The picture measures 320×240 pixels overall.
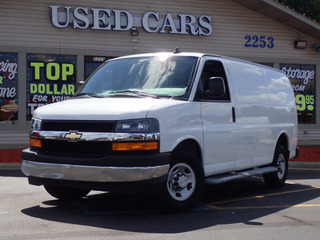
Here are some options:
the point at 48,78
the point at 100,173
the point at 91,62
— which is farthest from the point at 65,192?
the point at 91,62

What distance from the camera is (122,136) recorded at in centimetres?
584

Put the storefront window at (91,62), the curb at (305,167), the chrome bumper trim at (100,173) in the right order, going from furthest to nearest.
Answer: the storefront window at (91,62) → the curb at (305,167) → the chrome bumper trim at (100,173)

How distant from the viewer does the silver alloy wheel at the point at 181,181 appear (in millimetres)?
6301

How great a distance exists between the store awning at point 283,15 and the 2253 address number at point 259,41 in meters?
0.78

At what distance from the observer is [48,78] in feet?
51.7

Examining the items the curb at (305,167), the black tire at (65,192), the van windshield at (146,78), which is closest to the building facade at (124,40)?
the curb at (305,167)

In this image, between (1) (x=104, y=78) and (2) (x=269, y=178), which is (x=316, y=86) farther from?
(1) (x=104, y=78)

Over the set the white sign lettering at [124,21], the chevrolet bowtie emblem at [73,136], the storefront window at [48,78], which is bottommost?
the chevrolet bowtie emblem at [73,136]

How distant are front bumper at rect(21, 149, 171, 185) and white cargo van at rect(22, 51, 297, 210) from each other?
1 centimetres

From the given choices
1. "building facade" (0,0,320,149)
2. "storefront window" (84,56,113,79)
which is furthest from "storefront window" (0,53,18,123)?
"storefront window" (84,56,113,79)

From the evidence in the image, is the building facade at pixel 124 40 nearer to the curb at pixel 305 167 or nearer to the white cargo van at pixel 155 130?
the curb at pixel 305 167

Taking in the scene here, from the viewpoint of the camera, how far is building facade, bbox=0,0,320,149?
50.8ft

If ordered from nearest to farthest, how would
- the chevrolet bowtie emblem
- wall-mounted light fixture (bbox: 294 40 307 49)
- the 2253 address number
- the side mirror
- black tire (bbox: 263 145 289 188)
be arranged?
the chevrolet bowtie emblem, the side mirror, black tire (bbox: 263 145 289 188), the 2253 address number, wall-mounted light fixture (bbox: 294 40 307 49)

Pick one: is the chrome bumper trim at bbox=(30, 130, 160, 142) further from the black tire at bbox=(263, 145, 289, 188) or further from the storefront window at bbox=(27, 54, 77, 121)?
the storefront window at bbox=(27, 54, 77, 121)
